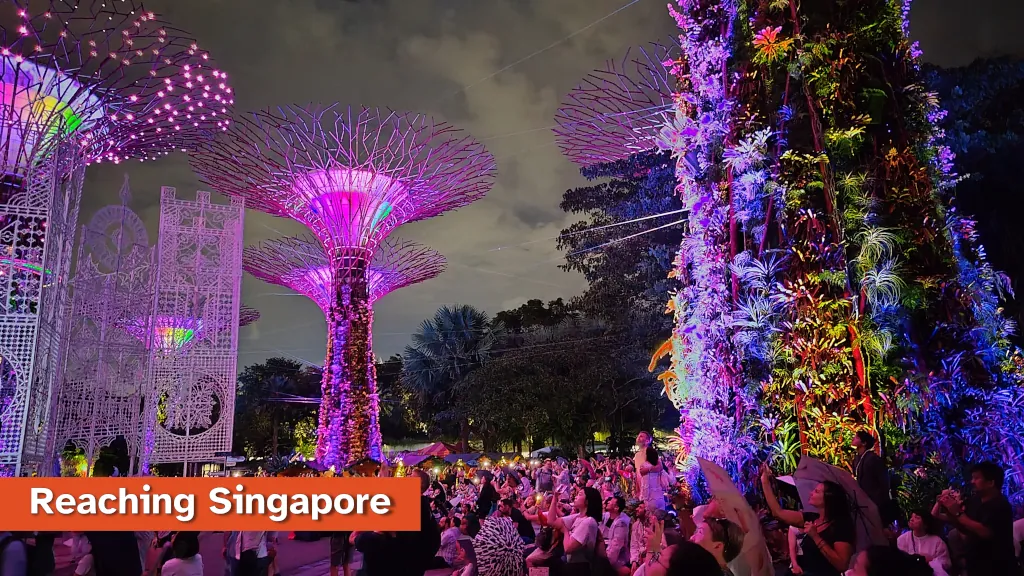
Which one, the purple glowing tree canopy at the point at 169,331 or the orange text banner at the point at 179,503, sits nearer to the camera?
the orange text banner at the point at 179,503

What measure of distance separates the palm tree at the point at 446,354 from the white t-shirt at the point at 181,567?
2766cm

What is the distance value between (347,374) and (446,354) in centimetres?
1710

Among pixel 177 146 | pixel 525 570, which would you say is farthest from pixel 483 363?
pixel 525 570

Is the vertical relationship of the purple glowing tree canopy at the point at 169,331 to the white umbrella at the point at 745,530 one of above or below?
above

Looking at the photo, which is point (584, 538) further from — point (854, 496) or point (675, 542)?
point (854, 496)

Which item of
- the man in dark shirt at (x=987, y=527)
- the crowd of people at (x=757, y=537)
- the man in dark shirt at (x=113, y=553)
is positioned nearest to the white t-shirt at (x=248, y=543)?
the man in dark shirt at (x=113, y=553)

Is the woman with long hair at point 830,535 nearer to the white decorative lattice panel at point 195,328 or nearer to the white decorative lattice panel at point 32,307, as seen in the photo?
the white decorative lattice panel at point 32,307

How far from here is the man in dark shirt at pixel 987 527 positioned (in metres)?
4.29

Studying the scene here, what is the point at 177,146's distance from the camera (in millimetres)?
13375

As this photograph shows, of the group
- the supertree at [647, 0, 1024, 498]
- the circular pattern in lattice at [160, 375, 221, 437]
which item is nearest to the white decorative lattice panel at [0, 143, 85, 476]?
the circular pattern in lattice at [160, 375, 221, 437]

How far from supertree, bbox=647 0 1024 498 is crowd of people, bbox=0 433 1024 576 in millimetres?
942

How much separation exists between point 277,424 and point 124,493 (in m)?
43.1

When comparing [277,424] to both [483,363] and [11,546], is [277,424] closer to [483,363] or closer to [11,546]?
[483,363]

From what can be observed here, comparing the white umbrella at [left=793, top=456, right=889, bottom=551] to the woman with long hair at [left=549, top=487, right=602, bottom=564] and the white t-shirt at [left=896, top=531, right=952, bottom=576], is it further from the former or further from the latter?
the woman with long hair at [left=549, top=487, right=602, bottom=564]
